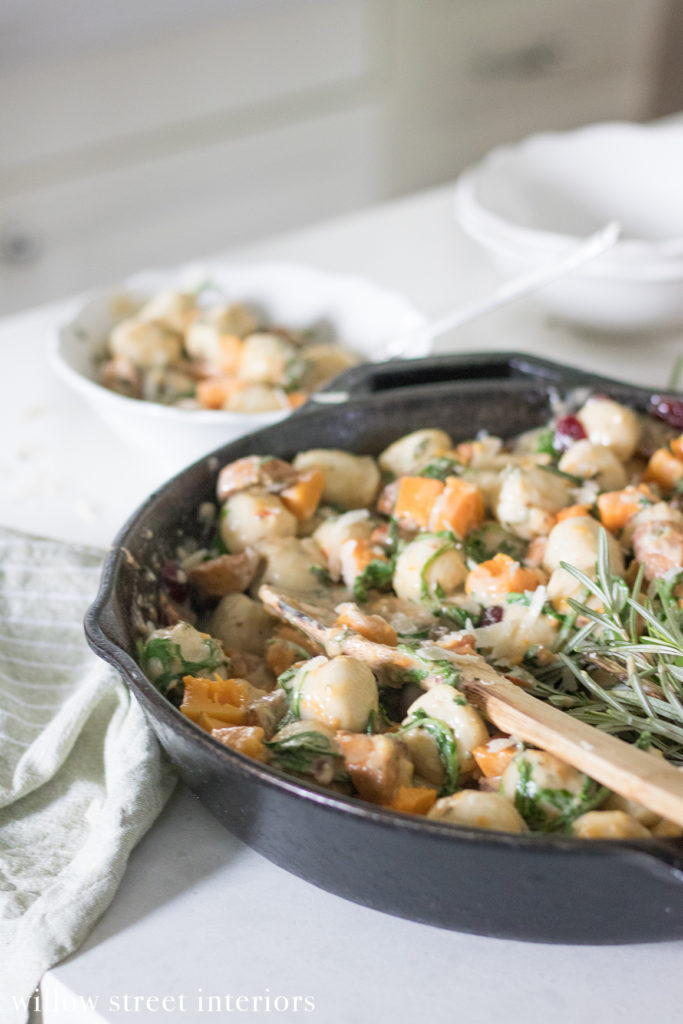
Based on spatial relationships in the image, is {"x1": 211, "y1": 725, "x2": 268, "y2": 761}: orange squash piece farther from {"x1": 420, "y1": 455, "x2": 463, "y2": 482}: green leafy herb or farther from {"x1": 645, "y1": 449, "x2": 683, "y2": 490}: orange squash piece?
{"x1": 645, "y1": 449, "x2": 683, "y2": 490}: orange squash piece

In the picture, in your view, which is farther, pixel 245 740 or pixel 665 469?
pixel 665 469

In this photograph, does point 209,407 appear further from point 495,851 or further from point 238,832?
point 495,851

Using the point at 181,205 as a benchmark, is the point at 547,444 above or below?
above

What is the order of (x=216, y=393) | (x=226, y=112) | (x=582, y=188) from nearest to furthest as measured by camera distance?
(x=216, y=393), (x=582, y=188), (x=226, y=112)

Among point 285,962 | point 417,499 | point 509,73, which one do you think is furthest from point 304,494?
point 509,73

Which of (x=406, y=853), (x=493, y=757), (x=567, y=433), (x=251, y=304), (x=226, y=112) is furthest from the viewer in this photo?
(x=226, y=112)

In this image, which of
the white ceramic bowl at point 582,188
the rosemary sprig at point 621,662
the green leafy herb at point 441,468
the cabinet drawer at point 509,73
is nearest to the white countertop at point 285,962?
the rosemary sprig at point 621,662

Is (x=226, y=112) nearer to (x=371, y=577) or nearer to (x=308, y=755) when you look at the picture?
(x=371, y=577)
